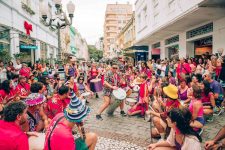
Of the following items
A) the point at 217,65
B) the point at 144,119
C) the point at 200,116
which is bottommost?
the point at 144,119

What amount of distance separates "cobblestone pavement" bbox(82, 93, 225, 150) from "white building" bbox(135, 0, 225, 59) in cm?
417

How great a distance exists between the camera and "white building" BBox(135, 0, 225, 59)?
30.0 feet

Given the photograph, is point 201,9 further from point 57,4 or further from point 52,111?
point 52,111

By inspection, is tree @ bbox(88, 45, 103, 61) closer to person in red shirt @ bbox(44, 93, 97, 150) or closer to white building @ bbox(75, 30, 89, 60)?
white building @ bbox(75, 30, 89, 60)

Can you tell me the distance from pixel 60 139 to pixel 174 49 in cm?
1655

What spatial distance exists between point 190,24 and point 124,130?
27.3ft

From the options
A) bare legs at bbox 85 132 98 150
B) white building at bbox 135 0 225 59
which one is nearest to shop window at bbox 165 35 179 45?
white building at bbox 135 0 225 59

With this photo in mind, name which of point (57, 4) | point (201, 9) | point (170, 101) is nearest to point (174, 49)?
point (201, 9)

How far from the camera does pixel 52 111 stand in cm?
490

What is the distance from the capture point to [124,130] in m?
5.89

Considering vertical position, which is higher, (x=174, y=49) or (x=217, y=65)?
(x=174, y=49)

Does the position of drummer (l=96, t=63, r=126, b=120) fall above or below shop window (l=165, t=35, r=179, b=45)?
below

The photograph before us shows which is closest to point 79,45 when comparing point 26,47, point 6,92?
point 26,47

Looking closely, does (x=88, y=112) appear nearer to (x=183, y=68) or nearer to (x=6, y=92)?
(x=6, y=92)
